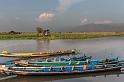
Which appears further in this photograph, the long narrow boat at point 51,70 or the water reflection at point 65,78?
the long narrow boat at point 51,70

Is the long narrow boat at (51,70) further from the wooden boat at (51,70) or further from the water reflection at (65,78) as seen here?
the water reflection at (65,78)

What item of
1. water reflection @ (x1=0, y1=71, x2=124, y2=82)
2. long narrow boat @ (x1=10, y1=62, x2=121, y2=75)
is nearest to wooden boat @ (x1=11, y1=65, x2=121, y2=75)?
long narrow boat @ (x1=10, y1=62, x2=121, y2=75)

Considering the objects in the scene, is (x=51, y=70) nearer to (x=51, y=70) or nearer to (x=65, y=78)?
(x=51, y=70)

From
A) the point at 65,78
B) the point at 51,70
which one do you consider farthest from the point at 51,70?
the point at 65,78

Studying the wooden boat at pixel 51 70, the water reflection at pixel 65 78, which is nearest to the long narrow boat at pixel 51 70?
the wooden boat at pixel 51 70

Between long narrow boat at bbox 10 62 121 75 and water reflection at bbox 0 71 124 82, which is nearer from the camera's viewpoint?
water reflection at bbox 0 71 124 82

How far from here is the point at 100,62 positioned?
90.5 ft

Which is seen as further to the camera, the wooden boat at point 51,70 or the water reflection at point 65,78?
the wooden boat at point 51,70

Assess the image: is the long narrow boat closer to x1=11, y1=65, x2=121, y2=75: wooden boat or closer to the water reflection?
x1=11, y1=65, x2=121, y2=75: wooden boat

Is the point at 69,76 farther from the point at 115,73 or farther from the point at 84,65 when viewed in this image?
the point at 115,73

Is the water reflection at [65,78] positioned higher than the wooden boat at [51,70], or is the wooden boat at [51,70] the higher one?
the wooden boat at [51,70]

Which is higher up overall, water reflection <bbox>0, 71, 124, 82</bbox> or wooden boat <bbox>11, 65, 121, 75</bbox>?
wooden boat <bbox>11, 65, 121, 75</bbox>

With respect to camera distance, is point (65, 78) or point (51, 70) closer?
point (65, 78)

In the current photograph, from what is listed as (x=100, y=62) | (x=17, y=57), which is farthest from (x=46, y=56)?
(x=100, y=62)
